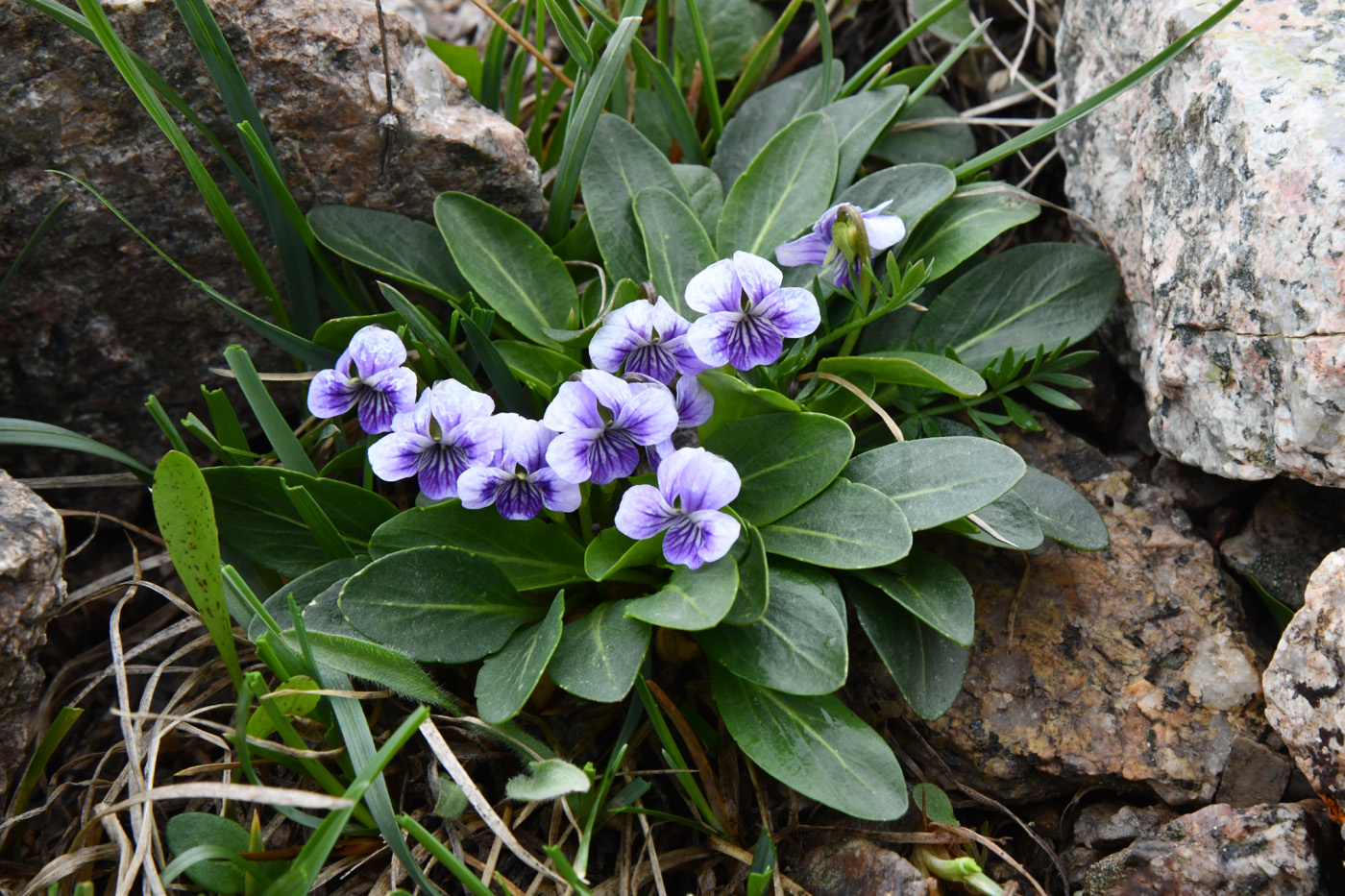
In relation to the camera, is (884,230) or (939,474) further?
(884,230)

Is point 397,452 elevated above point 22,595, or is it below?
above

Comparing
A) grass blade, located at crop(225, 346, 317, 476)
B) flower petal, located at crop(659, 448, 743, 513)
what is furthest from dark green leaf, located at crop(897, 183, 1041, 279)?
grass blade, located at crop(225, 346, 317, 476)

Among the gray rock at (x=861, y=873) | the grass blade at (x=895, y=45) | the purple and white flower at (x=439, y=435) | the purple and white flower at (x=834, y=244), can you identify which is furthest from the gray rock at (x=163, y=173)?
the gray rock at (x=861, y=873)

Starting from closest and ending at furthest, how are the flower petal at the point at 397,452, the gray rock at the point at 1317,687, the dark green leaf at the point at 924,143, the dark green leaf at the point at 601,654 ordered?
the gray rock at the point at 1317,687
the dark green leaf at the point at 601,654
the flower petal at the point at 397,452
the dark green leaf at the point at 924,143

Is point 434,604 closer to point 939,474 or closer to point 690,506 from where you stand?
point 690,506

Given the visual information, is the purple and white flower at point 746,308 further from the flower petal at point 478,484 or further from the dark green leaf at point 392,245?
the dark green leaf at point 392,245

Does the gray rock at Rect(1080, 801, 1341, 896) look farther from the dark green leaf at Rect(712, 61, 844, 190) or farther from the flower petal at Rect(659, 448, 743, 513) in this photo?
the dark green leaf at Rect(712, 61, 844, 190)

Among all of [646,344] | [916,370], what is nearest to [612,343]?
[646,344]

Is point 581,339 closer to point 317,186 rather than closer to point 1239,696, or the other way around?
point 317,186
